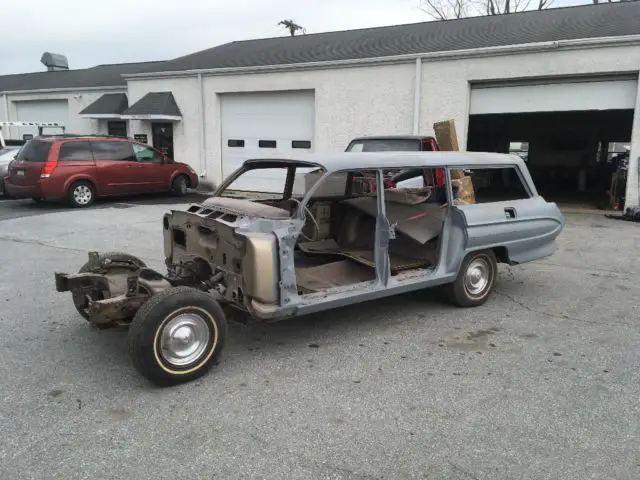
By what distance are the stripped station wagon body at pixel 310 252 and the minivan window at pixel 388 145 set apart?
2409 mm

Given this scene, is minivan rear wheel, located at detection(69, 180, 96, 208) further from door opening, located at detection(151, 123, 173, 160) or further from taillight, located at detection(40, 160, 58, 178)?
door opening, located at detection(151, 123, 173, 160)

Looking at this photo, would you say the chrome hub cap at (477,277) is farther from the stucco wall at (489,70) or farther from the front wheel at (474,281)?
the stucco wall at (489,70)

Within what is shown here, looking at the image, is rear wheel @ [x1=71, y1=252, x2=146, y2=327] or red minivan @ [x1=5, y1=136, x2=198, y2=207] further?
red minivan @ [x1=5, y1=136, x2=198, y2=207]

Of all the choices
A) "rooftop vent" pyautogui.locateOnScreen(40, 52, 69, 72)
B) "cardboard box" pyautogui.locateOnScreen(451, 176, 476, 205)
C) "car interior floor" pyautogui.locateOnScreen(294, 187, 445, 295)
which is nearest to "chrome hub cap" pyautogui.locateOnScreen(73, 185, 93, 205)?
"car interior floor" pyautogui.locateOnScreen(294, 187, 445, 295)

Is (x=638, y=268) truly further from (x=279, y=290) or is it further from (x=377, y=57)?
(x=377, y=57)

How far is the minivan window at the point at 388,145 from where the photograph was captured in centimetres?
890

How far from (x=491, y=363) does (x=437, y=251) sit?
1.37 meters

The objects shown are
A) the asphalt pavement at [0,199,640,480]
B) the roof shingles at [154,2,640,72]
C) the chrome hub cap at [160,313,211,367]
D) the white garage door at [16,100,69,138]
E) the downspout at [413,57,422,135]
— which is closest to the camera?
the asphalt pavement at [0,199,640,480]

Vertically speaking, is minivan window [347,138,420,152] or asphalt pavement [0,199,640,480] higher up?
minivan window [347,138,420,152]

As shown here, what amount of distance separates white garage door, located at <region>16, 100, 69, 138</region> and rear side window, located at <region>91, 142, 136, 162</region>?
9.05 meters

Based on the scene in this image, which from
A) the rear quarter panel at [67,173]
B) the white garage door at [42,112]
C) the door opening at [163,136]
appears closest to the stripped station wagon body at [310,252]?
the rear quarter panel at [67,173]

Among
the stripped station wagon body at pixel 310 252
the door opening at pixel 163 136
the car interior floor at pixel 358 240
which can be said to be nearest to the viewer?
the stripped station wagon body at pixel 310 252

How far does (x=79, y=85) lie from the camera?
2077 cm

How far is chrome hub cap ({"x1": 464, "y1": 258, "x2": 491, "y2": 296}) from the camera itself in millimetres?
5461
